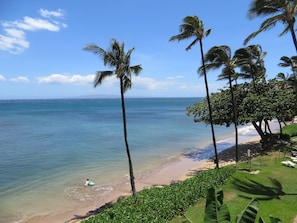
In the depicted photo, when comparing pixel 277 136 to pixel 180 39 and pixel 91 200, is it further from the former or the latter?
pixel 91 200

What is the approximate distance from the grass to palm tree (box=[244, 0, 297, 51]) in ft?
25.5

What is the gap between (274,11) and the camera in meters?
15.7

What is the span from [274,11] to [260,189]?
9853mm

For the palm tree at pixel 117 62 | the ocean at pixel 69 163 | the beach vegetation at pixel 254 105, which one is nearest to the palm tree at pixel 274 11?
the palm tree at pixel 117 62

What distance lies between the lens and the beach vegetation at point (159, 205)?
39.6ft

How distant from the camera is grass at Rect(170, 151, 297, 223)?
40.9ft

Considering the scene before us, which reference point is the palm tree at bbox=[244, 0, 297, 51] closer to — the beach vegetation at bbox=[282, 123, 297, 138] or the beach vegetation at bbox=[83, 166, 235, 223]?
the beach vegetation at bbox=[83, 166, 235, 223]

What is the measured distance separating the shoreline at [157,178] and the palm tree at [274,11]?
13297 mm

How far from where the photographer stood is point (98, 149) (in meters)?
37.3

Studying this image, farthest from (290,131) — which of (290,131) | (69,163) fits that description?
(69,163)

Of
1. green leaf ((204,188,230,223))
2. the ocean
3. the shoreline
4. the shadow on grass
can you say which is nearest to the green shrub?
the shoreline

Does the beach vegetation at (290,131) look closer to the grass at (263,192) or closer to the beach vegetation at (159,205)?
the grass at (263,192)

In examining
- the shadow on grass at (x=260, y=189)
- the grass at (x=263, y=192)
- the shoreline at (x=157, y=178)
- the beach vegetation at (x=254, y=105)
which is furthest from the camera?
the beach vegetation at (x=254, y=105)

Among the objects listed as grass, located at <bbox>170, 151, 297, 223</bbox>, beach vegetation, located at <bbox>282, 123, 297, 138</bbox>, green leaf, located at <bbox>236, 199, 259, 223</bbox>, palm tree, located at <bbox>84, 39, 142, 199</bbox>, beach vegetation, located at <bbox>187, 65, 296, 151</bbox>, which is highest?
palm tree, located at <bbox>84, 39, 142, 199</bbox>
